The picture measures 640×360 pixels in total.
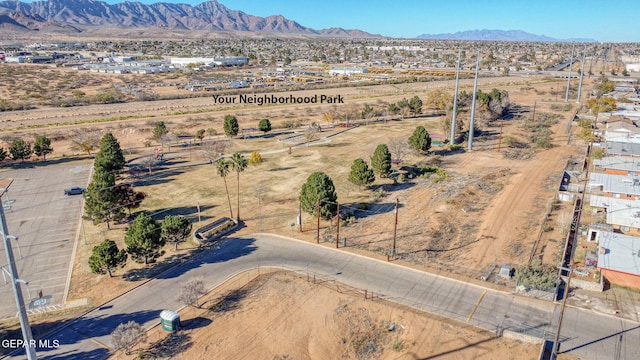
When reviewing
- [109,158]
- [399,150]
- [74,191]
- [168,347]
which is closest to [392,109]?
[399,150]

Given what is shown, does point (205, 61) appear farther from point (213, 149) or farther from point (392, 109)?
point (213, 149)

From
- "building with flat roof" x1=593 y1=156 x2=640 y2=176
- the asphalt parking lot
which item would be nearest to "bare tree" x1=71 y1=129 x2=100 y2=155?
the asphalt parking lot

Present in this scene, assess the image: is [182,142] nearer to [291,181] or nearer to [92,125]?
[92,125]

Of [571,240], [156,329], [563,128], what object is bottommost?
[156,329]

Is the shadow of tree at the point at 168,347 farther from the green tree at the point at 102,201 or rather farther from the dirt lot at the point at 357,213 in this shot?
the green tree at the point at 102,201

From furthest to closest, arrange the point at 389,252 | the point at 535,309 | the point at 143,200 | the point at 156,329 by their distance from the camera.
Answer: the point at 143,200 < the point at 389,252 < the point at 535,309 < the point at 156,329

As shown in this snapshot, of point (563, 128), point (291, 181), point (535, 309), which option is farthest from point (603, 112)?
point (535, 309)
